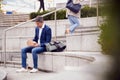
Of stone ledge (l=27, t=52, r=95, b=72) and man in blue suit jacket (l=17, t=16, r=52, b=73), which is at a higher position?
man in blue suit jacket (l=17, t=16, r=52, b=73)

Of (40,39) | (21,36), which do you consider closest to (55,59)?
(40,39)

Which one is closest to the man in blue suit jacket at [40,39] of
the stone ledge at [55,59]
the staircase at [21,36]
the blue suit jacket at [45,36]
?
the blue suit jacket at [45,36]

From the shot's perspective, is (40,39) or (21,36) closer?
(40,39)

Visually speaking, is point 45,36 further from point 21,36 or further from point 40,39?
point 21,36

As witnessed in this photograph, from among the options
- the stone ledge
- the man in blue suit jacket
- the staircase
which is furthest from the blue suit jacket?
the staircase

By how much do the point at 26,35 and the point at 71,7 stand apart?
155 inches

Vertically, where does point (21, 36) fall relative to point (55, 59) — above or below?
above

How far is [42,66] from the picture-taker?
8.41 meters

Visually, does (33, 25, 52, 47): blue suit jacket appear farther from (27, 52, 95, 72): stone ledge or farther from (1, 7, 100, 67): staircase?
(1, 7, 100, 67): staircase

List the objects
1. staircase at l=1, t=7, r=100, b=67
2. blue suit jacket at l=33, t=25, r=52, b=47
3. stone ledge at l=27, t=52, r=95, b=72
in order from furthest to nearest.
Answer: staircase at l=1, t=7, r=100, b=67
blue suit jacket at l=33, t=25, r=52, b=47
stone ledge at l=27, t=52, r=95, b=72

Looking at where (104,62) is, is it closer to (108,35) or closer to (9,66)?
(108,35)

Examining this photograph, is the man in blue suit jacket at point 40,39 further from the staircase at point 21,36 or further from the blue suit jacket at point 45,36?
the staircase at point 21,36

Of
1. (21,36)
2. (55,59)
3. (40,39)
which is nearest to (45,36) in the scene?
(40,39)

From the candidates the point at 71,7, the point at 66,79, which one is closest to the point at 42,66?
the point at 71,7
